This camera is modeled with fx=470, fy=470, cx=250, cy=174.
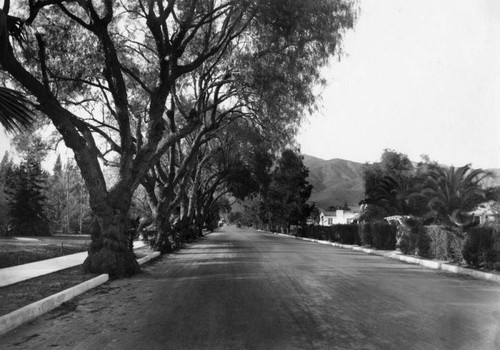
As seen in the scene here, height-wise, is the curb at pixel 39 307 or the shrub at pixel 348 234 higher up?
the shrub at pixel 348 234

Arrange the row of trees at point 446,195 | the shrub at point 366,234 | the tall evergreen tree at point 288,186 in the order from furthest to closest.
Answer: the tall evergreen tree at point 288,186 < the shrub at point 366,234 < the row of trees at point 446,195

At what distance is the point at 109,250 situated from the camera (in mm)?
13406

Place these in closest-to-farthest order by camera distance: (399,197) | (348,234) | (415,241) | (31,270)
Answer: (31,270)
(415,241)
(399,197)
(348,234)

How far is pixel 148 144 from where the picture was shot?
14.8 meters

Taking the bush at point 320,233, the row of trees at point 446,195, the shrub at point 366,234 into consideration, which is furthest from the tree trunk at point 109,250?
the bush at point 320,233

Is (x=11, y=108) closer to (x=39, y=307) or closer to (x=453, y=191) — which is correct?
(x=39, y=307)

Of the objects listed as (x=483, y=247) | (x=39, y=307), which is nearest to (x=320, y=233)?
(x=483, y=247)

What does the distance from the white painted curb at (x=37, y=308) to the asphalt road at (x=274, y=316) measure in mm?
188

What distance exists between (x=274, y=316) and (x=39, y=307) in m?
3.98

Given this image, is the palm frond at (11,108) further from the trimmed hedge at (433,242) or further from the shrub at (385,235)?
the shrub at (385,235)

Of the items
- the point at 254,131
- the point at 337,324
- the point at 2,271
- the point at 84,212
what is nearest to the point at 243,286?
the point at 337,324

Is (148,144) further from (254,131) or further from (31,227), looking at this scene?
(31,227)

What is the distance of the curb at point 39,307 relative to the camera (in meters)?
6.81

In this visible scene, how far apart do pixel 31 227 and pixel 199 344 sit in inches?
1627
